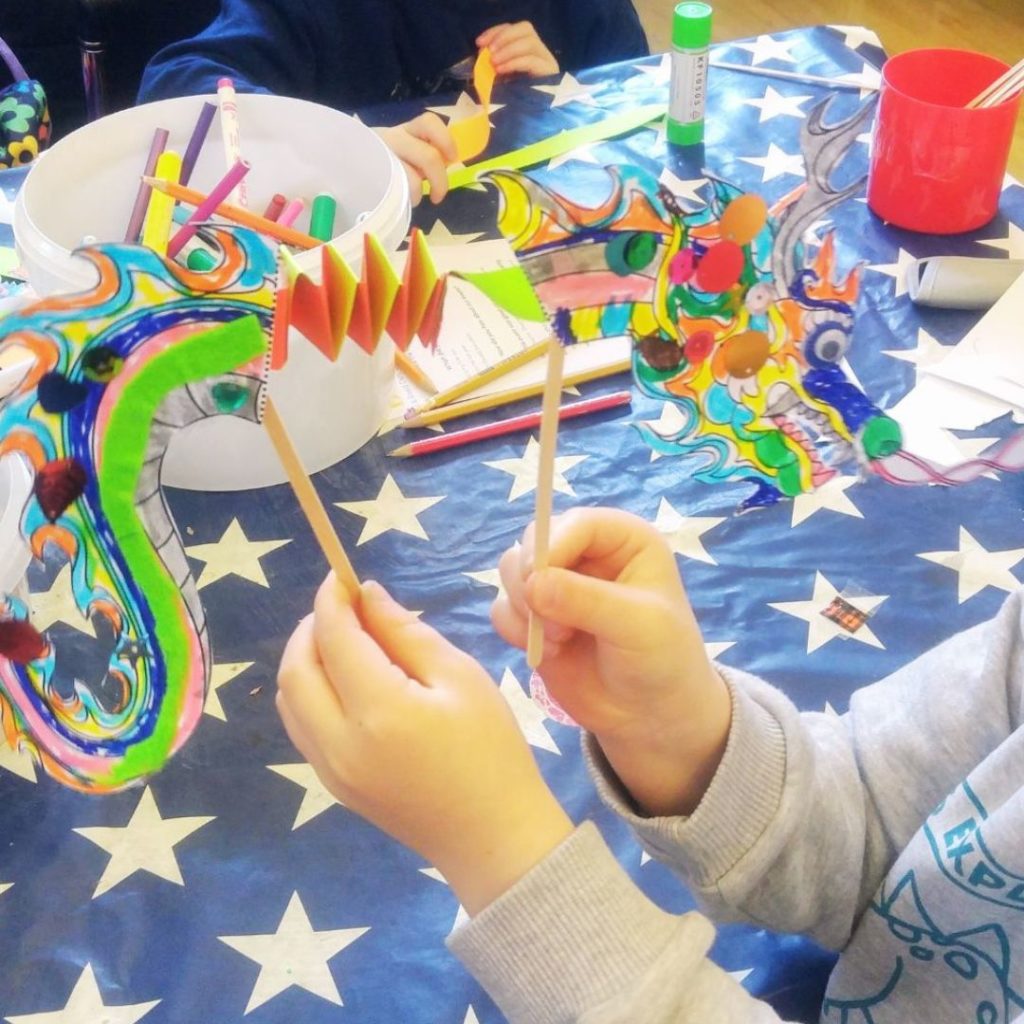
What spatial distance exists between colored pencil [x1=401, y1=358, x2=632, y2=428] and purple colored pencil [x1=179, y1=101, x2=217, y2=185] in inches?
7.9

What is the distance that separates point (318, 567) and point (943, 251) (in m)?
0.51

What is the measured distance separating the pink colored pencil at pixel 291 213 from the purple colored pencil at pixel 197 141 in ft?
0.20

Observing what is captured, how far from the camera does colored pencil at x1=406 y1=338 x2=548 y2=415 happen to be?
68cm

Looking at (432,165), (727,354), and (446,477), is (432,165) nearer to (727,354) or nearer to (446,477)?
(446,477)

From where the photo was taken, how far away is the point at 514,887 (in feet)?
1.25

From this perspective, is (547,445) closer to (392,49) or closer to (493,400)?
(493,400)

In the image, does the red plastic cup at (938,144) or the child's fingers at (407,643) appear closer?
the child's fingers at (407,643)

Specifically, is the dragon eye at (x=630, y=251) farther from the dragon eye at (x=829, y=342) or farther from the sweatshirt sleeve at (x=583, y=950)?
the sweatshirt sleeve at (x=583, y=950)

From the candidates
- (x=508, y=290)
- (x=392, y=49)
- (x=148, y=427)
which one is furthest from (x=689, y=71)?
(x=148, y=427)

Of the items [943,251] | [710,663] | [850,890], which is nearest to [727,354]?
[710,663]

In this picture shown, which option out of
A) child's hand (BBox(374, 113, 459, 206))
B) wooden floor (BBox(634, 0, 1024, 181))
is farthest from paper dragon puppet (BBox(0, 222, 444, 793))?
wooden floor (BBox(634, 0, 1024, 181))

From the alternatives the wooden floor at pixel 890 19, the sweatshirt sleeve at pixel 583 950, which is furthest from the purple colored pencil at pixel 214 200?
the wooden floor at pixel 890 19

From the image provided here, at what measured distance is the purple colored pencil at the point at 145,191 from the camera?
65 cm

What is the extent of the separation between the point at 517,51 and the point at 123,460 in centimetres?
70
